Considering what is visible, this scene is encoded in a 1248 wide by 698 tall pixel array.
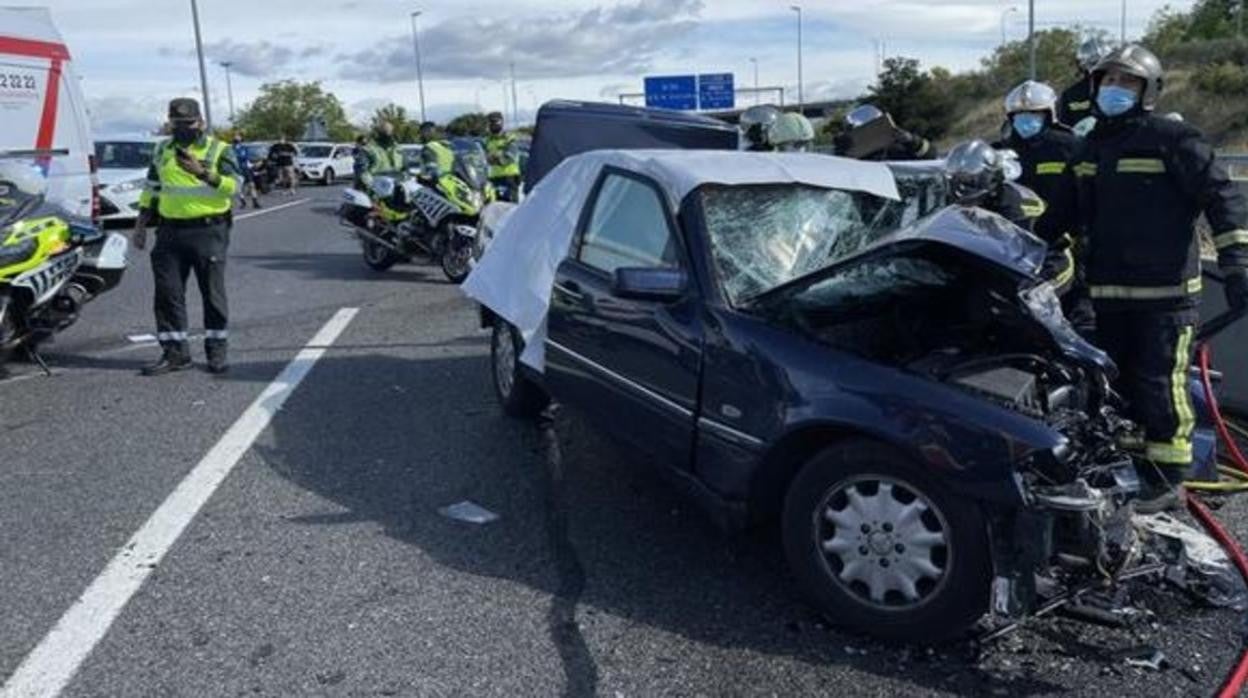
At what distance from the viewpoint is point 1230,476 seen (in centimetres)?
525

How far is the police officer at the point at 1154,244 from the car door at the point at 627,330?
6.48 feet

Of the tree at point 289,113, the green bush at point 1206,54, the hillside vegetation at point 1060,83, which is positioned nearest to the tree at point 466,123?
the tree at point 289,113

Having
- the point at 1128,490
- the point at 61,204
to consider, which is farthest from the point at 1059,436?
the point at 61,204

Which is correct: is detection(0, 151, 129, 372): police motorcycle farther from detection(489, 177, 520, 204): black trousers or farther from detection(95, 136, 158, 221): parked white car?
detection(95, 136, 158, 221): parked white car

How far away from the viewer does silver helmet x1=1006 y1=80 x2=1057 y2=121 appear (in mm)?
6375

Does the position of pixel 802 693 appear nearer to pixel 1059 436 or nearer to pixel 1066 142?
pixel 1059 436

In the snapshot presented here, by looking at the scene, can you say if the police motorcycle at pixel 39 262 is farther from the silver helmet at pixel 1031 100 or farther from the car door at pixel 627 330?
the silver helmet at pixel 1031 100

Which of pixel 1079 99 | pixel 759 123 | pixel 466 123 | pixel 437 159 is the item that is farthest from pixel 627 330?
pixel 466 123

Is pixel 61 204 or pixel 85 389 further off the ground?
pixel 61 204

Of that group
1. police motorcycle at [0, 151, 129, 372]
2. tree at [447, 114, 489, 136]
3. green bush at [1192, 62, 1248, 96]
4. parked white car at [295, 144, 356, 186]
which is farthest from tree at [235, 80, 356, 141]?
police motorcycle at [0, 151, 129, 372]

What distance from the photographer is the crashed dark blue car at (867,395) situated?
3410 millimetres

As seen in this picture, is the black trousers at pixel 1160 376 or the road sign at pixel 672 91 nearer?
the black trousers at pixel 1160 376

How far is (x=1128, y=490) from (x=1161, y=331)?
1352mm

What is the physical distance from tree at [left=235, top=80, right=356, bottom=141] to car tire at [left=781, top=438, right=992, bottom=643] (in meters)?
82.9
